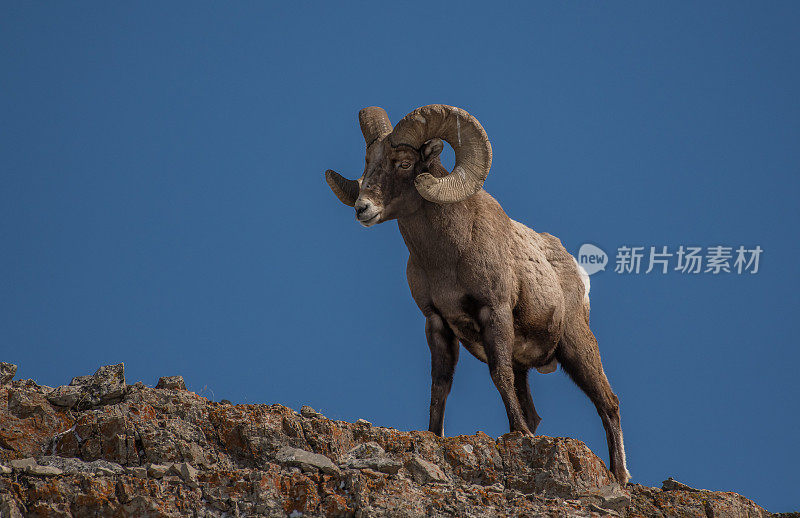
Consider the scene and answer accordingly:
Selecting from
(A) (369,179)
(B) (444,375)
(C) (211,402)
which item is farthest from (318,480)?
(A) (369,179)

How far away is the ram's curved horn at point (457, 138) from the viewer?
1277 centimetres

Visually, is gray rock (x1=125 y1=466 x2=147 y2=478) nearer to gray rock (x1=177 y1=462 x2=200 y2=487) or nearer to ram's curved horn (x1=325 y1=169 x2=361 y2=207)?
gray rock (x1=177 y1=462 x2=200 y2=487)

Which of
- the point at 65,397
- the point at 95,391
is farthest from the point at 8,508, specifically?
the point at 95,391

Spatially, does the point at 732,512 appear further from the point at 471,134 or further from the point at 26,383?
the point at 26,383

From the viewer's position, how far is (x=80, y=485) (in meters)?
9.36

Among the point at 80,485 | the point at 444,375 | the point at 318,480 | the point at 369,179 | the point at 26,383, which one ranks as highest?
the point at 369,179

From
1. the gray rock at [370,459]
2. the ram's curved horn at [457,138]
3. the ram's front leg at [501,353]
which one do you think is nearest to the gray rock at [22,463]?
the gray rock at [370,459]

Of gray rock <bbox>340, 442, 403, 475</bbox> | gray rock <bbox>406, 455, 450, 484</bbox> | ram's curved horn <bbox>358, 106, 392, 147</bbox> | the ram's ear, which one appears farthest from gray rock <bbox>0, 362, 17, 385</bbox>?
the ram's ear

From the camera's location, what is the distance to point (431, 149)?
1305 centimetres

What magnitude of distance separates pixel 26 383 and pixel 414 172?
17.2ft

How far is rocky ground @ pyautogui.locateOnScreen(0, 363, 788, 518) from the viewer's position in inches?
372

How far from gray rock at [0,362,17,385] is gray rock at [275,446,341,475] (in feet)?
11.9

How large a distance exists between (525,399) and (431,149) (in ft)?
13.7

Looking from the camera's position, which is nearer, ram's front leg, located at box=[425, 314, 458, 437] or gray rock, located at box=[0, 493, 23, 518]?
gray rock, located at box=[0, 493, 23, 518]
